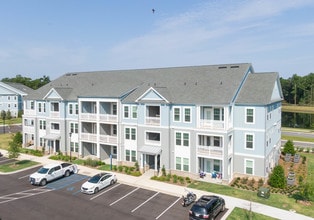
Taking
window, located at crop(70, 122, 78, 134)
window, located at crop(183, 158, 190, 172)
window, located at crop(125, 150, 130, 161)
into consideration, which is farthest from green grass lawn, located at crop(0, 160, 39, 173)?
window, located at crop(183, 158, 190, 172)

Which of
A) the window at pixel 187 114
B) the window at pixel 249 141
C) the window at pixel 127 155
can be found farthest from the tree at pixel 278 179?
the window at pixel 127 155

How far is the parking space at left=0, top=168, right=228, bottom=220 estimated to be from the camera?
2178 cm

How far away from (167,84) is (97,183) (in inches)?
628

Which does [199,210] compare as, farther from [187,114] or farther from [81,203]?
[187,114]

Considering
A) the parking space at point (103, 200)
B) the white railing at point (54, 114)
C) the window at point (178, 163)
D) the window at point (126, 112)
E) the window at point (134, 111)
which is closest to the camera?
the parking space at point (103, 200)

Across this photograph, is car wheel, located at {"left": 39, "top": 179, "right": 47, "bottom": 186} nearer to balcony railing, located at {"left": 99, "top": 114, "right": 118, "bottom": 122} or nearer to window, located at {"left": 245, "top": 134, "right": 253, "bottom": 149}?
balcony railing, located at {"left": 99, "top": 114, "right": 118, "bottom": 122}

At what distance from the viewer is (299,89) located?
121 meters

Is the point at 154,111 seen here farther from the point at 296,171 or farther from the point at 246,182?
the point at 296,171

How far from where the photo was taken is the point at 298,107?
113m

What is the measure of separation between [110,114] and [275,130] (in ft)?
73.4

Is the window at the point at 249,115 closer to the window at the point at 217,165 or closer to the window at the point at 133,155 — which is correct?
the window at the point at 217,165

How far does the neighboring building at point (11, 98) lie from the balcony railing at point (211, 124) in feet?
260

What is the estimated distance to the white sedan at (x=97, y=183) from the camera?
84.9 feet

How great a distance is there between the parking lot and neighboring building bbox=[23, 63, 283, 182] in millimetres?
6845
